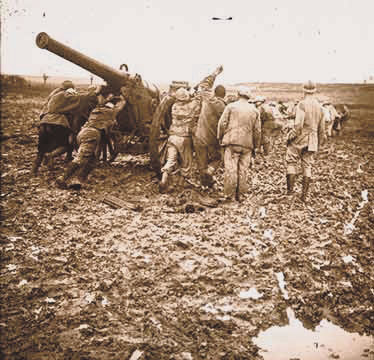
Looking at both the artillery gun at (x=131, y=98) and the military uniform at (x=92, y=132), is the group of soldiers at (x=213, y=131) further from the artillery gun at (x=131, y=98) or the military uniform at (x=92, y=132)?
the artillery gun at (x=131, y=98)

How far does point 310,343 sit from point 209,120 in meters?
3.94

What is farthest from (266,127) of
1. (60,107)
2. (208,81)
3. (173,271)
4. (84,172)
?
(173,271)

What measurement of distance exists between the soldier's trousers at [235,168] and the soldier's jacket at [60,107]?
8.76 feet

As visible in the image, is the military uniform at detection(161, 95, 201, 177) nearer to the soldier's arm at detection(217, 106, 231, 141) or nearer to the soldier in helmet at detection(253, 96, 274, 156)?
the soldier's arm at detection(217, 106, 231, 141)

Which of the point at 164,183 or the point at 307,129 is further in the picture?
the point at 164,183

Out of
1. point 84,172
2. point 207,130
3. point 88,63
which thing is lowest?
point 84,172

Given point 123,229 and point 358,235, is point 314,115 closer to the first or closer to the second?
point 358,235

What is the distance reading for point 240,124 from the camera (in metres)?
6.03

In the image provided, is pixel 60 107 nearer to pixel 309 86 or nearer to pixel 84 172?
pixel 84 172

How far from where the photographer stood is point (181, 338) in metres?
3.10

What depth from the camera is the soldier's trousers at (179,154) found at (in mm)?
6648

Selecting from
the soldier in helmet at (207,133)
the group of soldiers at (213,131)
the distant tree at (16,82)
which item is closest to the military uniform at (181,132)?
the group of soldiers at (213,131)

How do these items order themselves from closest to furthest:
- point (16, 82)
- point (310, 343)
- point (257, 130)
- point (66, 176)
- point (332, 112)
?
point (310, 343), point (257, 130), point (66, 176), point (332, 112), point (16, 82)

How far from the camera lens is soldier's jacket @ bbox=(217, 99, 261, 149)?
6.03 m
